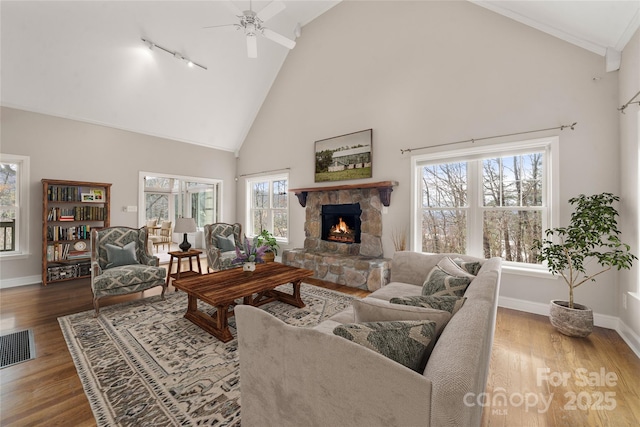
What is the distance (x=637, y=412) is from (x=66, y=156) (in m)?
7.48

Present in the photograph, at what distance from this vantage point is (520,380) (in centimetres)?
195

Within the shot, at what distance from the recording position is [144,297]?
11.7 feet

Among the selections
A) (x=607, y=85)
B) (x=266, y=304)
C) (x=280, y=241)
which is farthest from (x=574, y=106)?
(x=280, y=241)

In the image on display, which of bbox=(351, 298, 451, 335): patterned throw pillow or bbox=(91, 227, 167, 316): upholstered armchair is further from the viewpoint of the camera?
bbox=(91, 227, 167, 316): upholstered armchair

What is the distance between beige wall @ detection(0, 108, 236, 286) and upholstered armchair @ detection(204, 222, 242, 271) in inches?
74.6

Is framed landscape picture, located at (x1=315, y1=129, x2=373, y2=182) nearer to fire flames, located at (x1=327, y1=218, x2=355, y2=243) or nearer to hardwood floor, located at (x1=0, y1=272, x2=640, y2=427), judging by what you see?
fire flames, located at (x1=327, y1=218, x2=355, y2=243)

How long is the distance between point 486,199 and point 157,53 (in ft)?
19.0

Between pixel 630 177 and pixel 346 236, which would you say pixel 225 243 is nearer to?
pixel 346 236

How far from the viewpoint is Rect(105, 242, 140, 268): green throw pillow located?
341 centimetres

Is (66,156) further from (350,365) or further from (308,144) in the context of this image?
(350,365)

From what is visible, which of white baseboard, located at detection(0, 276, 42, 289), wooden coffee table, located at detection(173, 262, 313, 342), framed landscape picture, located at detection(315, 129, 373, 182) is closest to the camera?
wooden coffee table, located at detection(173, 262, 313, 342)

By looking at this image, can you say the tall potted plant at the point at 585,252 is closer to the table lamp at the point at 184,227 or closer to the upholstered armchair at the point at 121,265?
the upholstered armchair at the point at 121,265

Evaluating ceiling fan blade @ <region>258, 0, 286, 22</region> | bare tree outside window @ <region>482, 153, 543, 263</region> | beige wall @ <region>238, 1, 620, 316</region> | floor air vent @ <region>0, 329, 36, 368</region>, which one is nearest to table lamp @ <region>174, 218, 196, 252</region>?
floor air vent @ <region>0, 329, 36, 368</region>

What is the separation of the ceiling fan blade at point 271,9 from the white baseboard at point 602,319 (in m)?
4.47
